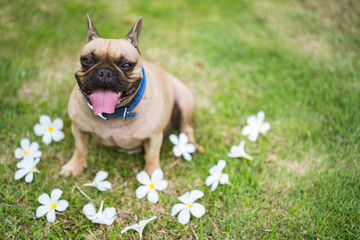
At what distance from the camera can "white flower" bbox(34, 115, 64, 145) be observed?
2930 mm

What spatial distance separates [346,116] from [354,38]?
1.80m

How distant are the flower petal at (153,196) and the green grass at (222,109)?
0.14m

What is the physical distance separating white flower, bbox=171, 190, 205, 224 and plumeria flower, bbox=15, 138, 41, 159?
136 centimetres

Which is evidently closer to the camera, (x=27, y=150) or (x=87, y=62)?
(x=87, y=62)

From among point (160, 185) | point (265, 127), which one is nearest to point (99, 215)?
point (160, 185)

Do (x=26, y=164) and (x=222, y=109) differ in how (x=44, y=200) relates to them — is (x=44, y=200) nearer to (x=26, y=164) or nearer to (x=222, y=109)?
(x=26, y=164)

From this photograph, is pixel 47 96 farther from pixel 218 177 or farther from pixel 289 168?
pixel 289 168

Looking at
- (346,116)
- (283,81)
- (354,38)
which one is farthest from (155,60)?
(354,38)

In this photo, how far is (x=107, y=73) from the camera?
2.10m

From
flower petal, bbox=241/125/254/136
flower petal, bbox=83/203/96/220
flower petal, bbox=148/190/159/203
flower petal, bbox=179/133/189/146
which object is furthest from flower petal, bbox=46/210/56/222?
flower petal, bbox=241/125/254/136

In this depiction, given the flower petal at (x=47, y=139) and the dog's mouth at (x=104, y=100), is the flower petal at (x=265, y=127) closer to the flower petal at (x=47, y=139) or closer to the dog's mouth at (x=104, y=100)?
the dog's mouth at (x=104, y=100)

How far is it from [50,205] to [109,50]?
1292 millimetres

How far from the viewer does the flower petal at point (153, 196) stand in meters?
2.53

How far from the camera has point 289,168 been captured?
3.03 metres
